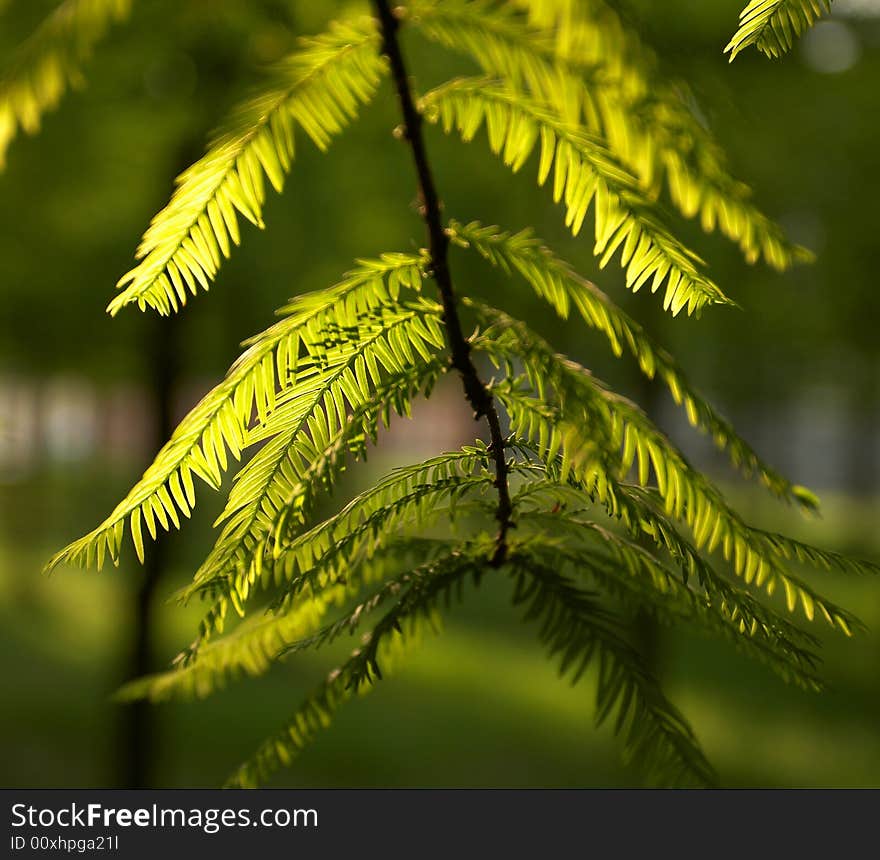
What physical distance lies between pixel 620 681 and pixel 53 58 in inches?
32.6

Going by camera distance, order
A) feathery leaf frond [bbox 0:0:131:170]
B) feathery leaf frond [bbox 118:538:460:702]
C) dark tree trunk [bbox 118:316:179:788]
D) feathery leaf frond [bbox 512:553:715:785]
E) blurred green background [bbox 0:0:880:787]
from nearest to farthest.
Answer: feathery leaf frond [bbox 0:0:131:170]
feathery leaf frond [bbox 512:553:715:785]
feathery leaf frond [bbox 118:538:460:702]
blurred green background [bbox 0:0:880:787]
dark tree trunk [bbox 118:316:179:788]

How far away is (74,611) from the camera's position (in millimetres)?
14414

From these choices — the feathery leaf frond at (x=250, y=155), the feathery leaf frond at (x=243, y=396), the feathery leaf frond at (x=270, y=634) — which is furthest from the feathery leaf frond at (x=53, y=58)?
the feathery leaf frond at (x=270, y=634)

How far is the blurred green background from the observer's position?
4535 mm

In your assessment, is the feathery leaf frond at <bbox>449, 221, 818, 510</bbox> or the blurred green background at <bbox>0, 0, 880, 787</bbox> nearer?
the feathery leaf frond at <bbox>449, 221, 818, 510</bbox>

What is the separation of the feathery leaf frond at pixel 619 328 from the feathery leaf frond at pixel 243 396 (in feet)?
0.31

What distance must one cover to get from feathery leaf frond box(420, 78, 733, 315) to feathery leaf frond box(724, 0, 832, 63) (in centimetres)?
15

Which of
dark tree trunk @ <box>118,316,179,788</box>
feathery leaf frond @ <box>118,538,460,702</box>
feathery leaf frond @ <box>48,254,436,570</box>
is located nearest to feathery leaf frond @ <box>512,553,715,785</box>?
feathery leaf frond @ <box>118,538,460,702</box>

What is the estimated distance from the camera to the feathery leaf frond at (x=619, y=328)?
0.88m

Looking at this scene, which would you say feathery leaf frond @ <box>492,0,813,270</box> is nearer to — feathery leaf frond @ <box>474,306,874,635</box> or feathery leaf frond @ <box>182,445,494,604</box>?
feathery leaf frond @ <box>474,306,874,635</box>

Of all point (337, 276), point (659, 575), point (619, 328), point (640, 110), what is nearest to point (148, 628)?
point (337, 276)

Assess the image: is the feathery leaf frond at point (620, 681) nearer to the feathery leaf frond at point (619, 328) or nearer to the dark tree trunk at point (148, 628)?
the feathery leaf frond at point (619, 328)

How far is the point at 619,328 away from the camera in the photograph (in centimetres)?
90

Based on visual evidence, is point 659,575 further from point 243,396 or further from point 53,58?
point 53,58
